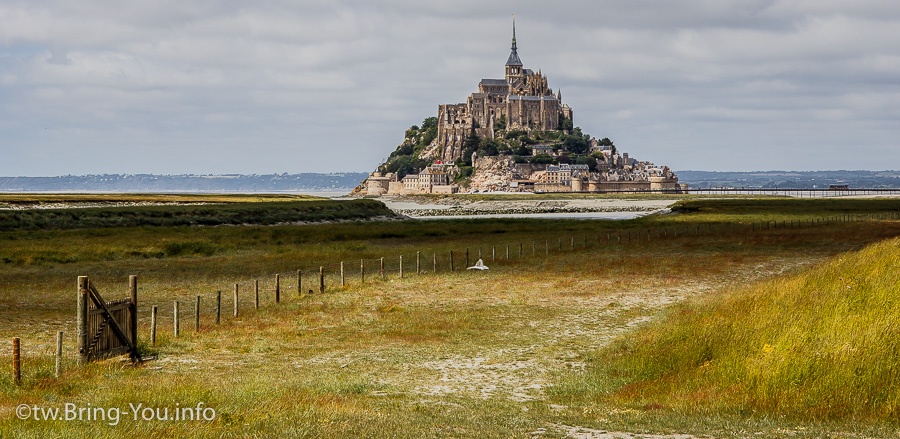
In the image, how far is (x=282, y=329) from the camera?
22516 millimetres

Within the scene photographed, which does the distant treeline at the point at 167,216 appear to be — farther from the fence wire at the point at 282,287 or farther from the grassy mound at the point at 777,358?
the grassy mound at the point at 777,358

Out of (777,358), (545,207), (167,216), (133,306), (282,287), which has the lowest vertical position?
(545,207)

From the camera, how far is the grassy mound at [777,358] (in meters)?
12.6

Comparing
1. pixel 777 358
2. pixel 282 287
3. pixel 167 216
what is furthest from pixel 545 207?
pixel 777 358

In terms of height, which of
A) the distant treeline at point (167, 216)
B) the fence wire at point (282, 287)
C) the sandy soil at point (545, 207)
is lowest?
the sandy soil at point (545, 207)

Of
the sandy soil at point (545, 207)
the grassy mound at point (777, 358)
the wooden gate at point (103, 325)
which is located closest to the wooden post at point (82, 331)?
the wooden gate at point (103, 325)

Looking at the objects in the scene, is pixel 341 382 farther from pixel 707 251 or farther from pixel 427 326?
pixel 707 251

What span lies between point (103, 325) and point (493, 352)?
7.88 metres

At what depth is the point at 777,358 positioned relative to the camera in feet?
44.6

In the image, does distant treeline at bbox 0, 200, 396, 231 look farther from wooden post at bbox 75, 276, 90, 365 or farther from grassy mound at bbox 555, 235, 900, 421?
grassy mound at bbox 555, 235, 900, 421

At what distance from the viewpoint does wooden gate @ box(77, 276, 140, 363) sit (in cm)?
1574

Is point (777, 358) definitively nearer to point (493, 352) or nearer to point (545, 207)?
point (493, 352)

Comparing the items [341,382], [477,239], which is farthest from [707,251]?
[341,382]

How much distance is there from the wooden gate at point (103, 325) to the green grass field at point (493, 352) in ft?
1.25
